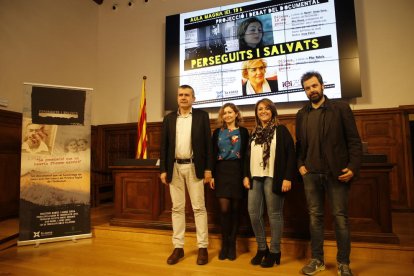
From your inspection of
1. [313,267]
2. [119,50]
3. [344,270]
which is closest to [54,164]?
[313,267]

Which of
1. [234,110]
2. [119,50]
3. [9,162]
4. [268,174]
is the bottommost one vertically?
[268,174]

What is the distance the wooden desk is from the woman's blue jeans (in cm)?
47

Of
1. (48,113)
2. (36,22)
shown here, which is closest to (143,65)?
(36,22)

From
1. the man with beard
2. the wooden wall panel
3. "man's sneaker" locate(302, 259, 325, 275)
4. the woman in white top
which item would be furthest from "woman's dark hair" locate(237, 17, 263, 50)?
the wooden wall panel

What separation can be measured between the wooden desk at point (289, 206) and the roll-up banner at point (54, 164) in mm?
397

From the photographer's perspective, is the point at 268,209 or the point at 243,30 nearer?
the point at 268,209

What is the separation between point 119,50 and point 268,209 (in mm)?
4480

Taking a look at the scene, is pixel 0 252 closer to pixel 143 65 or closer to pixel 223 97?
pixel 223 97

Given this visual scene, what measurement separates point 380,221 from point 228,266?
1.28 m

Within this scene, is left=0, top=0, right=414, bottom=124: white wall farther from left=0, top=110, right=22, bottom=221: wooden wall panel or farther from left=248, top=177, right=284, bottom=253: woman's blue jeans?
left=248, top=177, right=284, bottom=253: woman's blue jeans

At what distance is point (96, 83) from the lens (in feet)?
17.5

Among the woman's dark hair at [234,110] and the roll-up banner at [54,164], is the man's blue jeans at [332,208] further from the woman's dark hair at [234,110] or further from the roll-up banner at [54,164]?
the roll-up banner at [54,164]

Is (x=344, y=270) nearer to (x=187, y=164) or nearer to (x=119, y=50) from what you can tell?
Answer: (x=187, y=164)

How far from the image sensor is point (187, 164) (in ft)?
7.08
